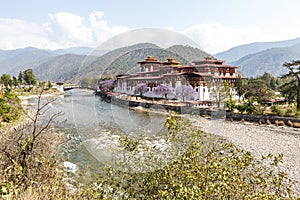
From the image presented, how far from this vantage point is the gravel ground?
29.3 feet

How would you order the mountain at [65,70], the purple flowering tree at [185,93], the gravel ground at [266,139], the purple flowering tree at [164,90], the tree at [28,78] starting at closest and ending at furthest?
the gravel ground at [266,139], the purple flowering tree at [164,90], the purple flowering tree at [185,93], the mountain at [65,70], the tree at [28,78]

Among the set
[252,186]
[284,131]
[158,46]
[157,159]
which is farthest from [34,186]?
[284,131]

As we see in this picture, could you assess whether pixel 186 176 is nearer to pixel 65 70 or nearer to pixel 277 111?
pixel 277 111

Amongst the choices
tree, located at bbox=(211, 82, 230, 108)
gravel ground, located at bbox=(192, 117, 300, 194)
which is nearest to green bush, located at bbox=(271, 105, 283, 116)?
gravel ground, located at bbox=(192, 117, 300, 194)

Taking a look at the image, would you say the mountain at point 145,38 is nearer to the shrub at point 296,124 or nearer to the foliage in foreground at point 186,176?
the foliage in foreground at point 186,176

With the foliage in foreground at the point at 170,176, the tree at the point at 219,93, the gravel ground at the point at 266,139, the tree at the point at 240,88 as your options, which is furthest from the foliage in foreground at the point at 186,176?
the tree at the point at 240,88

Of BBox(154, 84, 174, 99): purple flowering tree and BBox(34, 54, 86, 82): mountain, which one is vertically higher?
BBox(34, 54, 86, 82): mountain

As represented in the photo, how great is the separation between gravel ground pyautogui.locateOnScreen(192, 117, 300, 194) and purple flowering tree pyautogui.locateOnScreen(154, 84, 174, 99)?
626 centimetres

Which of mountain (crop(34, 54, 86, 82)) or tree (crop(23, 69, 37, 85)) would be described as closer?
mountain (crop(34, 54, 86, 82))

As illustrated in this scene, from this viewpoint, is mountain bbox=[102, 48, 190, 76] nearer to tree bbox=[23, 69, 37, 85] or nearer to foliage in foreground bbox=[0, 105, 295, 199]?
foliage in foreground bbox=[0, 105, 295, 199]

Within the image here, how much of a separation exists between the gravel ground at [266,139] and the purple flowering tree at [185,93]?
588cm

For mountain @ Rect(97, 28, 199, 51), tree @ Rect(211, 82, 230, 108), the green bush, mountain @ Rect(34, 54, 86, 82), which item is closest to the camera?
mountain @ Rect(97, 28, 199, 51)

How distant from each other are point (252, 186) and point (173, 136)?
1041 mm

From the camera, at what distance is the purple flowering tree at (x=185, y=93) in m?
23.1
